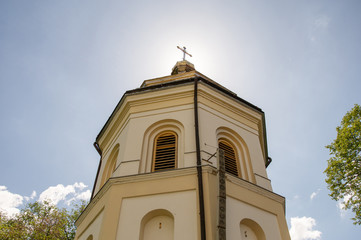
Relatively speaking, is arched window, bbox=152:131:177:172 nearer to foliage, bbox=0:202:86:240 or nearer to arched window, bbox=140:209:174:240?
arched window, bbox=140:209:174:240

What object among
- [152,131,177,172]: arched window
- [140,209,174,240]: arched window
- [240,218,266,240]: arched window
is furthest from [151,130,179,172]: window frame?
[240,218,266,240]: arched window

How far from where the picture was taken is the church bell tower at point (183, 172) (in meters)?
7.81

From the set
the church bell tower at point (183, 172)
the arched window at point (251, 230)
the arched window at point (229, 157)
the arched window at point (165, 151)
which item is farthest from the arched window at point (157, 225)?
the arched window at point (229, 157)

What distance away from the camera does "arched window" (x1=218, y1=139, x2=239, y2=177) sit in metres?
10.1

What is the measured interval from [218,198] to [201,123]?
3074 mm

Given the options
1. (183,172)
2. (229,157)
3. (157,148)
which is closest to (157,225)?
(183,172)

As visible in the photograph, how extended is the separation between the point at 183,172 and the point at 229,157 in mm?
2479

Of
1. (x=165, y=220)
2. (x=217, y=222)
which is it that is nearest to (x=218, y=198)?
(x=217, y=222)

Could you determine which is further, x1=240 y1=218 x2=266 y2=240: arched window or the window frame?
the window frame

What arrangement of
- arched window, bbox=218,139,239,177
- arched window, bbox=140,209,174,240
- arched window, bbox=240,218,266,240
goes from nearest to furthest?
arched window, bbox=140,209,174,240
arched window, bbox=240,218,266,240
arched window, bbox=218,139,239,177

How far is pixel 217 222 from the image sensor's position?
23.9 ft

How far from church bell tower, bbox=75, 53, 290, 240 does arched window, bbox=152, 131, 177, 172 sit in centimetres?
3

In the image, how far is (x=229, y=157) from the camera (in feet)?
34.3

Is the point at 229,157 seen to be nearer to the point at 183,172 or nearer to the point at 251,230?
the point at 183,172
